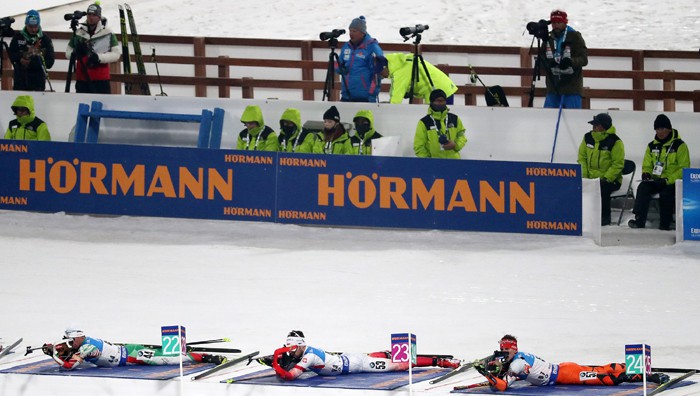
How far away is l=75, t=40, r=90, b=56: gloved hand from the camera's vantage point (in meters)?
17.5

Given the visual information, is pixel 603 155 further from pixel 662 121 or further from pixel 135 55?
pixel 135 55

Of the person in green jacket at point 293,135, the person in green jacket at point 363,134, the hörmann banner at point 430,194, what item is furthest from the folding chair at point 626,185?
the person in green jacket at point 293,135

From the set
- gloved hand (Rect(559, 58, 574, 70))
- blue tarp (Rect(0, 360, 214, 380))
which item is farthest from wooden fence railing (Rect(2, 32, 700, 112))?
blue tarp (Rect(0, 360, 214, 380))

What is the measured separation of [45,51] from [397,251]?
5.48 meters

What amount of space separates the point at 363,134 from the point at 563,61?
2.42 meters

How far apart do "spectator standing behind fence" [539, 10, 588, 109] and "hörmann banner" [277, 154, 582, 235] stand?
168 cm

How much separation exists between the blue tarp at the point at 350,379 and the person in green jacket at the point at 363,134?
6.13 m

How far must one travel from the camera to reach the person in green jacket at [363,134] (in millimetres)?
16453

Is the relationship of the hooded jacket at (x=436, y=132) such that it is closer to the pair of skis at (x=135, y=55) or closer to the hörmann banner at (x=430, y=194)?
the hörmann banner at (x=430, y=194)

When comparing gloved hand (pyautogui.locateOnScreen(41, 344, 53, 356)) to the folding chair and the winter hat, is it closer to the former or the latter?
the winter hat

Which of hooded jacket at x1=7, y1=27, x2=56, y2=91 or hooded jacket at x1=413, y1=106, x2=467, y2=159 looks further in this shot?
hooded jacket at x1=7, y1=27, x2=56, y2=91

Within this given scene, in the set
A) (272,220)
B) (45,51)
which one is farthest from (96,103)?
(272,220)

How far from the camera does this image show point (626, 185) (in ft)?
55.1

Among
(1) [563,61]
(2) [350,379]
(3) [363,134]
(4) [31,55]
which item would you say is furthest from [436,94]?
(2) [350,379]
